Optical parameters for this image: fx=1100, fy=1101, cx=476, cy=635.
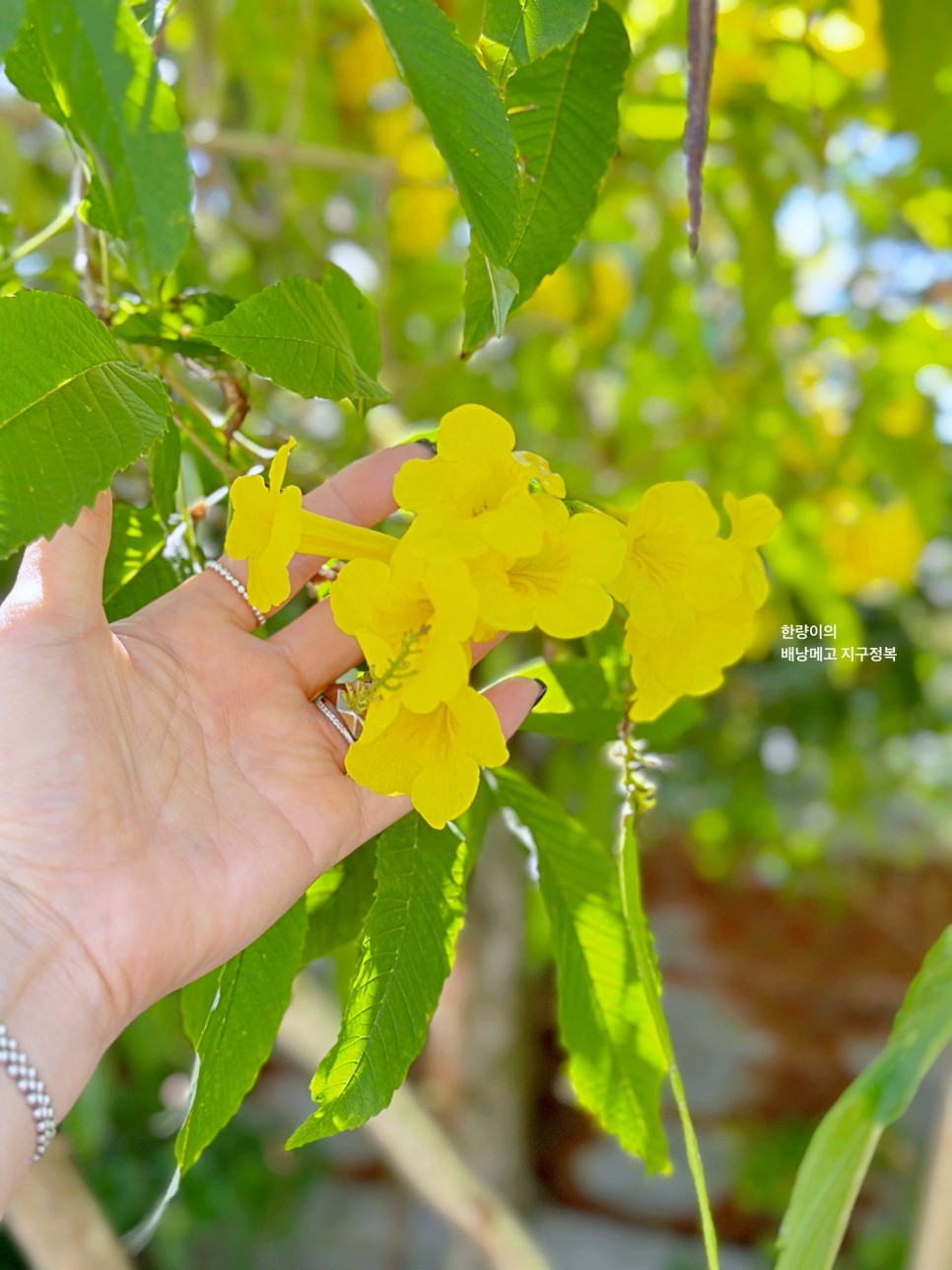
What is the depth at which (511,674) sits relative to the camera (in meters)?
0.69

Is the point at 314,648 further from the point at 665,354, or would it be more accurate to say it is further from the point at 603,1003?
the point at 665,354

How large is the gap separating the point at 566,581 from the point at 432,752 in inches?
4.4

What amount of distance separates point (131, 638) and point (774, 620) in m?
1.29

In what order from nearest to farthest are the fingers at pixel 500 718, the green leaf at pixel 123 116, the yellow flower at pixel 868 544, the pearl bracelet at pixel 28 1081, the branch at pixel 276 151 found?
the green leaf at pixel 123 116 < the pearl bracelet at pixel 28 1081 < the fingers at pixel 500 718 < the branch at pixel 276 151 < the yellow flower at pixel 868 544

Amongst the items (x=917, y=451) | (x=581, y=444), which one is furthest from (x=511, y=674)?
(x=581, y=444)

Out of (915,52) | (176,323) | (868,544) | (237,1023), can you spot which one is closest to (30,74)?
(176,323)

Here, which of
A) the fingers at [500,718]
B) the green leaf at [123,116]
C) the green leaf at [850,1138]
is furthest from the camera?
the fingers at [500,718]

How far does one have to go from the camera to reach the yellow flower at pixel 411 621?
0.48 m

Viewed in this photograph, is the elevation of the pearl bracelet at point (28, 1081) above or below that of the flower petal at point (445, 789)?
below

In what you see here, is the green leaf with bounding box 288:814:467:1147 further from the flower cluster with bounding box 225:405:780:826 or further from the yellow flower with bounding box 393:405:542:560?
the yellow flower with bounding box 393:405:542:560

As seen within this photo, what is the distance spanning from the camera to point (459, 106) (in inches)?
15.3

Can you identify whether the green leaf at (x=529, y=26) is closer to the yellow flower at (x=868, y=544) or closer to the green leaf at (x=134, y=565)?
the green leaf at (x=134, y=565)

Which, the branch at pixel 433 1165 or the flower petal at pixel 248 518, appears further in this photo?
the branch at pixel 433 1165

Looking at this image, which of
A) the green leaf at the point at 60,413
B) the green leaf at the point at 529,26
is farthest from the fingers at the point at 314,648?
the green leaf at the point at 529,26
